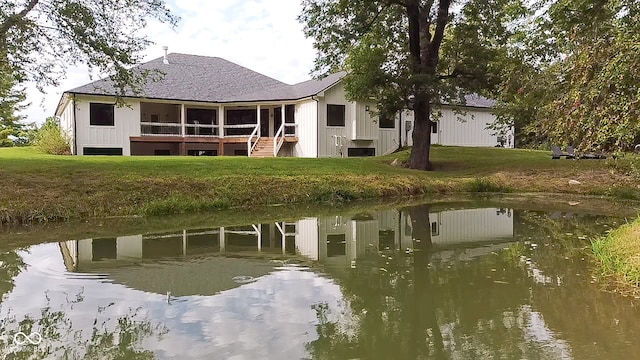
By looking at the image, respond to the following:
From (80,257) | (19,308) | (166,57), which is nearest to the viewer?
(19,308)

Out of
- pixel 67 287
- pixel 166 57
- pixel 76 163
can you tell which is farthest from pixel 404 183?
pixel 166 57

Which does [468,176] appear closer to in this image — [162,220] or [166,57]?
[162,220]

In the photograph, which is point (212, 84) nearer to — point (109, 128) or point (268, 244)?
point (109, 128)

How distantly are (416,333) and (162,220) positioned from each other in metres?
8.50

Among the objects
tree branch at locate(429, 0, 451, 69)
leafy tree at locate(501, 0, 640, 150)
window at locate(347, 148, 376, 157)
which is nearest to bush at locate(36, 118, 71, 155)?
window at locate(347, 148, 376, 157)

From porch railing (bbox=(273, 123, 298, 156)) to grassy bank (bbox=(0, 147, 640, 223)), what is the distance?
7.58 metres

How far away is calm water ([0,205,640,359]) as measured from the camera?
4.18 meters

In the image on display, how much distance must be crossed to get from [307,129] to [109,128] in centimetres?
1006

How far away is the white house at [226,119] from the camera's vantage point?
26.4m

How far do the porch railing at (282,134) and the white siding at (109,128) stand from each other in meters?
7.10

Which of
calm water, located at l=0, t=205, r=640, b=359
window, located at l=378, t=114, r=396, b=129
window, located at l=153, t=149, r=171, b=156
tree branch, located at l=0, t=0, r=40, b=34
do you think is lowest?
calm water, located at l=0, t=205, r=640, b=359

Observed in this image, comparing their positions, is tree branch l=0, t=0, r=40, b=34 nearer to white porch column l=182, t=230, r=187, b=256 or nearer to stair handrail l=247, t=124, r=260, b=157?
white porch column l=182, t=230, r=187, b=256

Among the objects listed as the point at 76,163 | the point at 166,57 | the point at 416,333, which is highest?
the point at 166,57

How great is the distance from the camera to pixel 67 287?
6.04 m
